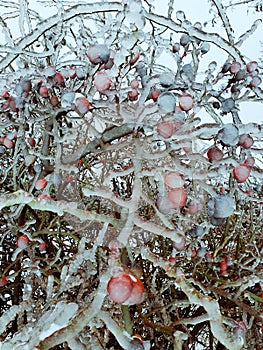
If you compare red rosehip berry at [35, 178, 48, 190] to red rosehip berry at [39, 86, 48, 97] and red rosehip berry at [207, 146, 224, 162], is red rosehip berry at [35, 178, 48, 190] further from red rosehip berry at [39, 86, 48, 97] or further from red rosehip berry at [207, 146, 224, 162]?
red rosehip berry at [207, 146, 224, 162]

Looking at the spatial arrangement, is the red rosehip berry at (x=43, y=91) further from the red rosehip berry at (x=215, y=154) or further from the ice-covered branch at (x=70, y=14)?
the red rosehip berry at (x=215, y=154)

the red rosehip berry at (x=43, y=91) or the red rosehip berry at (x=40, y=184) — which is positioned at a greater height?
the red rosehip berry at (x=43, y=91)

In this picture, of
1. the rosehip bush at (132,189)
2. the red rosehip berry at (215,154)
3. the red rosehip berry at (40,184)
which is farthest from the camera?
the red rosehip berry at (40,184)

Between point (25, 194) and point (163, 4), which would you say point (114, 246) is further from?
point (163, 4)

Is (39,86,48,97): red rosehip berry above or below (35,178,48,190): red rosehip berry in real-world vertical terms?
above

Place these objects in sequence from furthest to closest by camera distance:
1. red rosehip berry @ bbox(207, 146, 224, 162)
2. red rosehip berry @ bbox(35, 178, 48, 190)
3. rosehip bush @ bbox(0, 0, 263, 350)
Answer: red rosehip berry @ bbox(35, 178, 48, 190), red rosehip berry @ bbox(207, 146, 224, 162), rosehip bush @ bbox(0, 0, 263, 350)

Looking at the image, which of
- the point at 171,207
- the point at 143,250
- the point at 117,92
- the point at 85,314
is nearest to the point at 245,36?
the point at 117,92

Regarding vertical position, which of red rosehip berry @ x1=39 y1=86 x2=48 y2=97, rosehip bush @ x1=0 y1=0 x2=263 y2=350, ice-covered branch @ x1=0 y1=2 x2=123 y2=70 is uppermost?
ice-covered branch @ x1=0 y1=2 x2=123 y2=70

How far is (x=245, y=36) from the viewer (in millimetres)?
949

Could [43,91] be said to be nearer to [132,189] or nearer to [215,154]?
[132,189]

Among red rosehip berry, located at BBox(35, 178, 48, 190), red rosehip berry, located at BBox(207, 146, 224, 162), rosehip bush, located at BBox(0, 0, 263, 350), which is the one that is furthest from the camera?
red rosehip berry, located at BBox(35, 178, 48, 190)

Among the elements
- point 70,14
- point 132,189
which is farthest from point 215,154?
point 70,14

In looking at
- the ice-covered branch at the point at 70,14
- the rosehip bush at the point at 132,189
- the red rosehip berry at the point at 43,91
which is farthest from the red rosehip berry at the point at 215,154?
the red rosehip berry at the point at 43,91

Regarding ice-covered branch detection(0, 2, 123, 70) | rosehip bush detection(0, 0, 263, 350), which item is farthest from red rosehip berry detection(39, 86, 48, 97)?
ice-covered branch detection(0, 2, 123, 70)
